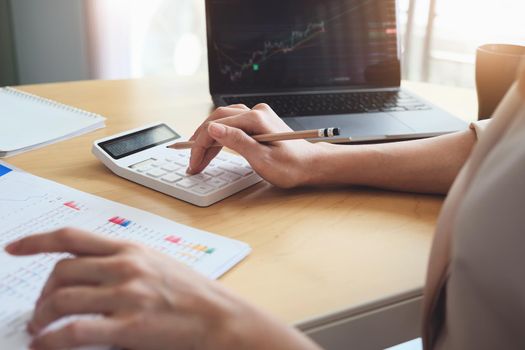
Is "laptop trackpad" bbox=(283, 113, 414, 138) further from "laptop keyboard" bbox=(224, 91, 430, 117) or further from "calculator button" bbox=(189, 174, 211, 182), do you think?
"calculator button" bbox=(189, 174, 211, 182)

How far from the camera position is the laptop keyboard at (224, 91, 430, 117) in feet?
3.46

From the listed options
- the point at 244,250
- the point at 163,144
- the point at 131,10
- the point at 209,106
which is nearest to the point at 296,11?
the point at 209,106

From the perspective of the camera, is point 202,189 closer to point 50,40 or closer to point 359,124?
point 359,124

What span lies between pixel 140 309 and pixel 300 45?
833 mm

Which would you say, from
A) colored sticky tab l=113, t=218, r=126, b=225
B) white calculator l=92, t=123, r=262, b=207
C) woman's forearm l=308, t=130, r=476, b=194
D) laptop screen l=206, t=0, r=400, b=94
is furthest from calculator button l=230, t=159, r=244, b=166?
laptop screen l=206, t=0, r=400, b=94

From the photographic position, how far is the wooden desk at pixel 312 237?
0.54 m

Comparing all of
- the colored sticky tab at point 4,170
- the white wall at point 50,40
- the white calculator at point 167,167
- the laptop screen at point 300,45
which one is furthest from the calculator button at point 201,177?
the white wall at point 50,40

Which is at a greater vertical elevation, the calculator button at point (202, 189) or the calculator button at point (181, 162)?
the calculator button at point (181, 162)

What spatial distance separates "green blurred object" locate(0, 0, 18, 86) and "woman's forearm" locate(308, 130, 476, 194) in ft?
6.45

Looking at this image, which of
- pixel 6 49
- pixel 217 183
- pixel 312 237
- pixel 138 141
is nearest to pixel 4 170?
pixel 138 141

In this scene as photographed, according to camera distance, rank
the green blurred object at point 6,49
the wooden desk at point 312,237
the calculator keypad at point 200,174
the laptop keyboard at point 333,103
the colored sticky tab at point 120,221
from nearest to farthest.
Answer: the wooden desk at point 312,237 → the colored sticky tab at point 120,221 → the calculator keypad at point 200,174 → the laptop keyboard at point 333,103 → the green blurred object at point 6,49

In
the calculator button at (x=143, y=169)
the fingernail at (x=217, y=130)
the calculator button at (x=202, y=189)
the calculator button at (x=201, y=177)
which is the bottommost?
the calculator button at (x=202, y=189)

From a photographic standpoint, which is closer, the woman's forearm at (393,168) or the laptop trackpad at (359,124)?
the woman's forearm at (393,168)

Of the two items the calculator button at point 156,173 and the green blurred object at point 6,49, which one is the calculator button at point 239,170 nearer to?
the calculator button at point 156,173
